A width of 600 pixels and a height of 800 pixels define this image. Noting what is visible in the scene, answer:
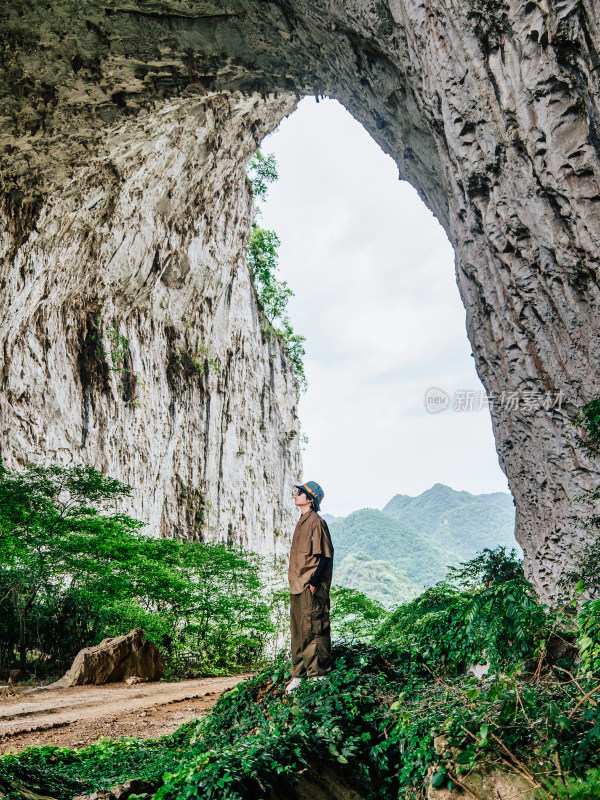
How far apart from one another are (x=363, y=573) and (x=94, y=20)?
4101cm

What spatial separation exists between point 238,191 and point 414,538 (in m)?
51.5

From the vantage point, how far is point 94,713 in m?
7.11

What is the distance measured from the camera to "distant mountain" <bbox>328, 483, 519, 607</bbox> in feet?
146

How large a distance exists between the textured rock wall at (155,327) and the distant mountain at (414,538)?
1850 cm

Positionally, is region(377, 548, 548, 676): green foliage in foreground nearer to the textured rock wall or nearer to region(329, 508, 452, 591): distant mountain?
the textured rock wall

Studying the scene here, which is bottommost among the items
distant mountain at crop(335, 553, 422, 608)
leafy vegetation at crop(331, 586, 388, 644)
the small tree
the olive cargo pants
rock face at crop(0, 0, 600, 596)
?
distant mountain at crop(335, 553, 422, 608)

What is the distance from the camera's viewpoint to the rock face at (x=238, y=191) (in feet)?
18.3

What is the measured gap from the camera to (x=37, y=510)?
11.4m

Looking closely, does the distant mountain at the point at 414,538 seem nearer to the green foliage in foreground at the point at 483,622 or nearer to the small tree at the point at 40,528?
the small tree at the point at 40,528

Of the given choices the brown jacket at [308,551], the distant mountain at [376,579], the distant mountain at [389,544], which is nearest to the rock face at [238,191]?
the brown jacket at [308,551]

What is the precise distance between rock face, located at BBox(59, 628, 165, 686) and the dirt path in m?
0.33

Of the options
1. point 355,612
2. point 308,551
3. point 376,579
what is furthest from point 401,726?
point 376,579

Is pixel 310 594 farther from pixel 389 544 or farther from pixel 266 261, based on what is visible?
pixel 389 544

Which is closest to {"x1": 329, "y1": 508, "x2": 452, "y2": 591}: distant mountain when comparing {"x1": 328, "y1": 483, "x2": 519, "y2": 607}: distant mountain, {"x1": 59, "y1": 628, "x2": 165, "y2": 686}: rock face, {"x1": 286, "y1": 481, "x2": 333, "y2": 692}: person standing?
{"x1": 328, "y1": 483, "x2": 519, "y2": 607}: distant mountain
